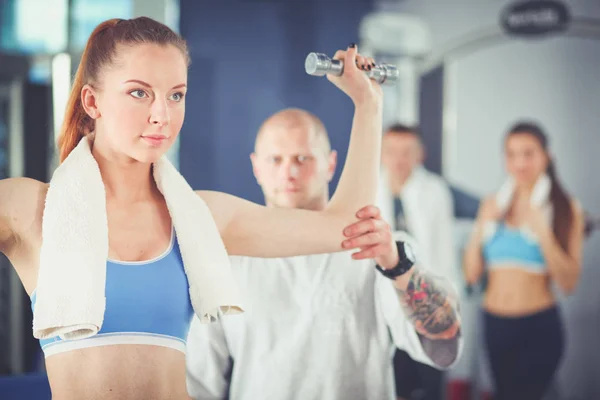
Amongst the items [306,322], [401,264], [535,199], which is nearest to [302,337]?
[306,322]

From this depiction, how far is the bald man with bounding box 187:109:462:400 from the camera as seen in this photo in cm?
182

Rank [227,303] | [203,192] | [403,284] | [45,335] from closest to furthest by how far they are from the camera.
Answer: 1. [45,335]
2. [227,303]
3. [203,192]
4. [403,284]

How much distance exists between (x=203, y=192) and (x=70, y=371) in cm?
46

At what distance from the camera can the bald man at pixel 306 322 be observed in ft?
5.98

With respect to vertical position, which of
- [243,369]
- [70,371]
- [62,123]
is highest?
[62,123]

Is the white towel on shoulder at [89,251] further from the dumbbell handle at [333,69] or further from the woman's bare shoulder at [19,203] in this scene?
the dumbbell handle at [333,69]

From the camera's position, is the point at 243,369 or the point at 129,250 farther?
the point at 243,369

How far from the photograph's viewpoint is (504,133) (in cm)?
345

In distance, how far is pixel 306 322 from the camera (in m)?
1.85

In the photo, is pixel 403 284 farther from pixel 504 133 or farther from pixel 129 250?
pixel 504 133

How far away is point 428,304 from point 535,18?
210 cm

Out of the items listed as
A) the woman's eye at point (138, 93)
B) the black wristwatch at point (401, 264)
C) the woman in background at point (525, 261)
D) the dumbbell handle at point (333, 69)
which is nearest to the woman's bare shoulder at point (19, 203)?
the woman's eye at point (138, 93)

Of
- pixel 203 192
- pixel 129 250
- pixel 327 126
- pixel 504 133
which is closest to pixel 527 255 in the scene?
pixel 504 133

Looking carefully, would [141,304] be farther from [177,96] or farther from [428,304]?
[428,304]
